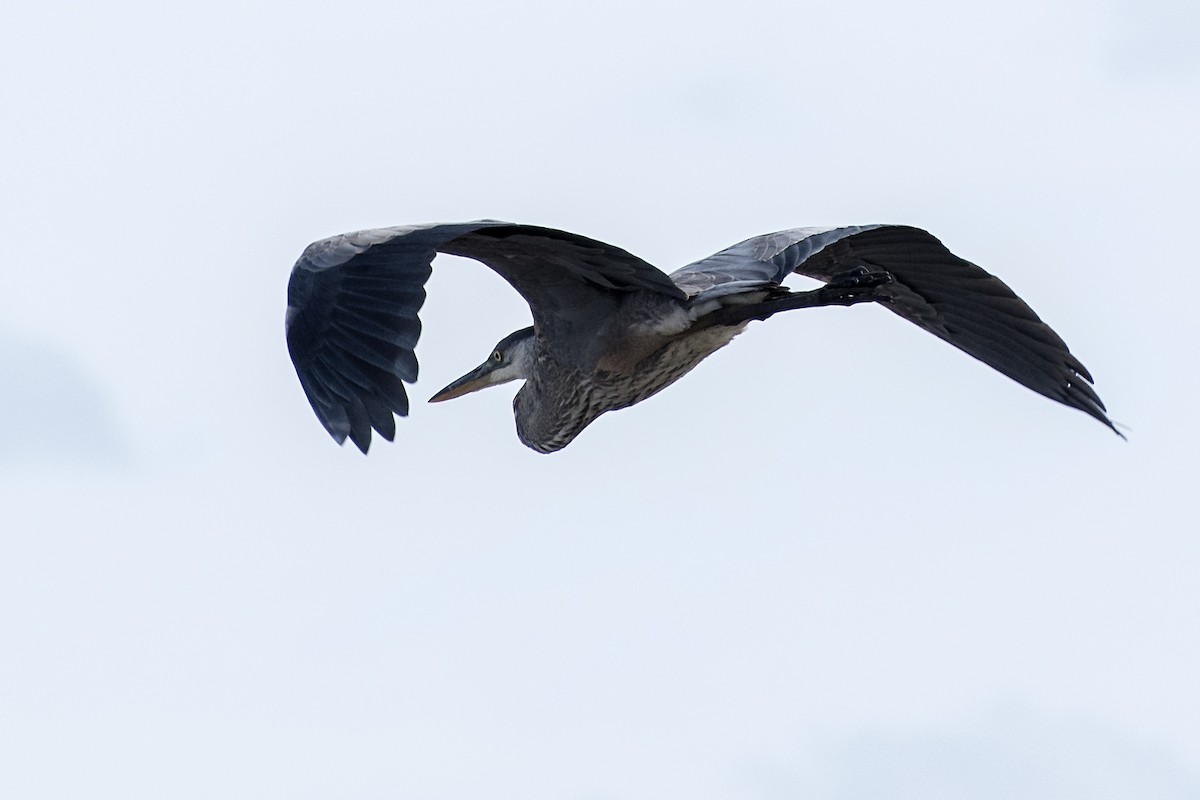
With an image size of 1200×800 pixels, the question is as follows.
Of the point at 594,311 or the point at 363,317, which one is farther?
the point at 594,311

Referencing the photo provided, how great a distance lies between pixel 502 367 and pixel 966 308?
8.59 ft

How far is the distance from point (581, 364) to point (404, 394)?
6.71ft

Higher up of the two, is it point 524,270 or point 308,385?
point 524,270

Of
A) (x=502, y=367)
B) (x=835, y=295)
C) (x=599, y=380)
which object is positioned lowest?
(x=599, y=380)

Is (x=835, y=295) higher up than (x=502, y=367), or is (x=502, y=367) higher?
(x=835, y=295)

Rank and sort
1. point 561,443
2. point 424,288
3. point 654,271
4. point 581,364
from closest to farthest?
point 424,288
point 654,271
point 581,364
point 561,443

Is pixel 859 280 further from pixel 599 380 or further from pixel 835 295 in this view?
pixel 599 380

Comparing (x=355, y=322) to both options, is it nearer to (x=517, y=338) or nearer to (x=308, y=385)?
(x=308, y=385)

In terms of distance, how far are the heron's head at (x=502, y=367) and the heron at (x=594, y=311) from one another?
0.01m

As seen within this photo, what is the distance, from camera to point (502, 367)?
11211 millimetres

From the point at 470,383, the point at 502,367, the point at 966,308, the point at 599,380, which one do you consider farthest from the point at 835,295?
the point at 470,383

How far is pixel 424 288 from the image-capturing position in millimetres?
8062

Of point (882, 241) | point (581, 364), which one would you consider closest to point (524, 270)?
point (581, 364)

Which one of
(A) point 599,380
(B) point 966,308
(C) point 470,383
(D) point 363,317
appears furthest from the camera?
(C) point 470,383
